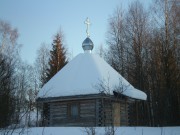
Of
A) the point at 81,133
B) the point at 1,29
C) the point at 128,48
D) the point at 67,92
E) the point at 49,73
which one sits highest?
the point at 1,29

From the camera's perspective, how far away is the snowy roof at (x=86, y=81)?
1666 cm

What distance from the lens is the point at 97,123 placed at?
1667 centimetres

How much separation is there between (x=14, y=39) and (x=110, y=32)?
30.5ft

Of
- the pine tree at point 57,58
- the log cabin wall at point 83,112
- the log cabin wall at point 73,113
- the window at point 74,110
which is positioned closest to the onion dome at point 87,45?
the log cabin wall at point 83,112

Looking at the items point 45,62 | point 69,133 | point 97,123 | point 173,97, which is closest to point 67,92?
point 97,123

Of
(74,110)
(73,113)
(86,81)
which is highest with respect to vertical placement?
(86,81)

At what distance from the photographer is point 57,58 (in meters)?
32.1

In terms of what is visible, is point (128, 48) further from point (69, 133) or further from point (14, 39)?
point (69, 133)

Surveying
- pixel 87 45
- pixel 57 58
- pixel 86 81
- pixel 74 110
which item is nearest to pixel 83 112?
pixel 74 110

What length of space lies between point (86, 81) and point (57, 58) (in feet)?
50.0

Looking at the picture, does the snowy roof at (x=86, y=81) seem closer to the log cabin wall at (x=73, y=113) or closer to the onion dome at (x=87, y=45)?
the log cabin wall at (x=73, y=113)

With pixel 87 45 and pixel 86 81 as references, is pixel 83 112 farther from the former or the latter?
pixel 87 45

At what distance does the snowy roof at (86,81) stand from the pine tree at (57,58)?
440 inches

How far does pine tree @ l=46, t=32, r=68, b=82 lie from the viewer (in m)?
31.0
